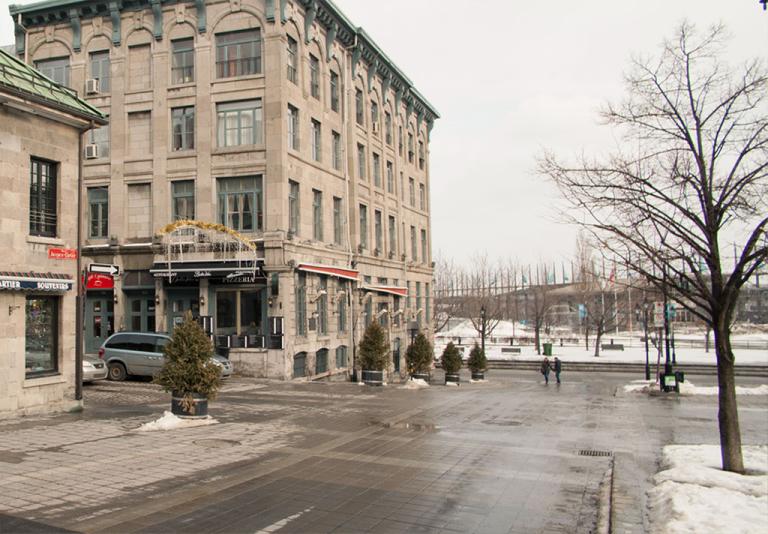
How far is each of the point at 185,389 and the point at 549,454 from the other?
8015mm

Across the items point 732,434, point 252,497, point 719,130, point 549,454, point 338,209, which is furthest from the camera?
point 338,209

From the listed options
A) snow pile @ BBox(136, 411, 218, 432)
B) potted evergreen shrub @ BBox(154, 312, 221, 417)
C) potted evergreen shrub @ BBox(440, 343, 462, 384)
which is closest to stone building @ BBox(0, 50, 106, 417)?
potted evergreen shrub @ BBox(154, 312, 221, 417)

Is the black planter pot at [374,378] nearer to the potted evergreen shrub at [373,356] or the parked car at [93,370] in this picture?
the potted evergreen shrub at [373,356]

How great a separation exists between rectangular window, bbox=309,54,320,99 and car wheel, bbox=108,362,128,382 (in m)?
15.5

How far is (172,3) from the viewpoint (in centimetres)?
2922

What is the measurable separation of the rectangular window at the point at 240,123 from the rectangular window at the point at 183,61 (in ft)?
7.34

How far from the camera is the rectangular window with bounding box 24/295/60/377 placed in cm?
1523

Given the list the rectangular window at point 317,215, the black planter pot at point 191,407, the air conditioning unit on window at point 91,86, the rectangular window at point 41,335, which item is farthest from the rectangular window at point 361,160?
the black planter pot at point 191,407

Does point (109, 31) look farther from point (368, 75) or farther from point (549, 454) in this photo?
point (549, 454)

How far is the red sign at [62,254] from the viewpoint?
15.6 m

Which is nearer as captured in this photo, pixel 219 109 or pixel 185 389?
pixel 185 389

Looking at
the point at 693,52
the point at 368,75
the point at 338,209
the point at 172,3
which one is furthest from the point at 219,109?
the point at 693,52

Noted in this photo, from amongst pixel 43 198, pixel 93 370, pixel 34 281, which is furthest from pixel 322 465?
pixel 93 370

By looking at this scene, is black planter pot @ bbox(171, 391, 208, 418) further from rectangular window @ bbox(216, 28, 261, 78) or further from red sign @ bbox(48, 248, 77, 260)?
rectangular window @ bbox(216, 28, 261, 78)
